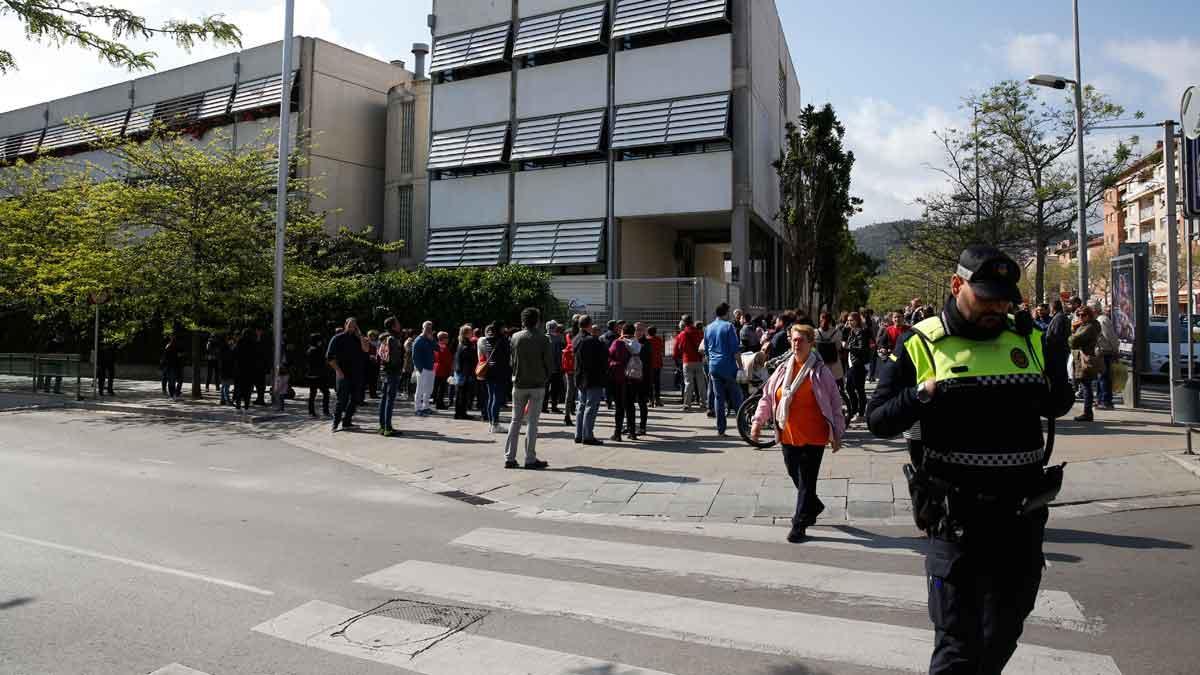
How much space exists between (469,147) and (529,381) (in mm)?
17501

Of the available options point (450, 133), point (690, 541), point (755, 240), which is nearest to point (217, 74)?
point (450, 133)

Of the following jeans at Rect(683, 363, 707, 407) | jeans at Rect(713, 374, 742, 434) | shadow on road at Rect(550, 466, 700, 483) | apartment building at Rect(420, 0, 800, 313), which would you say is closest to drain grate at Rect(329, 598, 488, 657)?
shadow on road at Rect(550, 466, 700, 483)

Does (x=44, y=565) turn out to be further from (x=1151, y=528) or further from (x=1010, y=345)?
(x=1151, y=528)

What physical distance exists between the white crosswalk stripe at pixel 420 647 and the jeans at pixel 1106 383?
41.0ft

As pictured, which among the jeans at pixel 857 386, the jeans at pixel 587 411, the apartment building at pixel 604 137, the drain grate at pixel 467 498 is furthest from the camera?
the apartment building at pixel 604 137

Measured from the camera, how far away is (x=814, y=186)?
76.2ft

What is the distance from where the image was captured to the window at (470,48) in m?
25.1

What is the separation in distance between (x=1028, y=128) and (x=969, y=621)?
24.1 m

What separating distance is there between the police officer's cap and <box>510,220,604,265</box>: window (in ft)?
65.8

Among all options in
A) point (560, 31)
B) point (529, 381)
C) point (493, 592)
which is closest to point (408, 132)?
point (560, 31)

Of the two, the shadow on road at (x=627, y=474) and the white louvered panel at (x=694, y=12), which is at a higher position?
the white louvered panel at (x=694, y=12)

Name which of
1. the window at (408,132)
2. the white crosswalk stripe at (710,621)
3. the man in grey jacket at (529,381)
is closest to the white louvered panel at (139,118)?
the window at (408,132)

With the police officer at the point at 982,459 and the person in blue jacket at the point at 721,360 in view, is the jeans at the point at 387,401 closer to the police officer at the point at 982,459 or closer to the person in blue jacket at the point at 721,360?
the person in blue jacket at the point at 721,360

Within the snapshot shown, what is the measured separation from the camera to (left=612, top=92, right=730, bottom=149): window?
21359 mm
